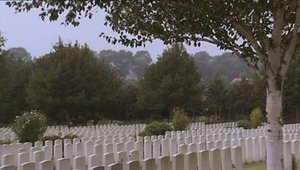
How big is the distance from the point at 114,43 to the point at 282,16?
2.73m

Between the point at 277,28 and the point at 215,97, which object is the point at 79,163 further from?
the point at 215,97

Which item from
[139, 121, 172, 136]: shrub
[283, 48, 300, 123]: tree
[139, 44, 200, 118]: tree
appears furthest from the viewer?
[139, 44, 200, 118]: tree

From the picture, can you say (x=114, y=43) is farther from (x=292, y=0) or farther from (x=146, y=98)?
(x=146, y=98)

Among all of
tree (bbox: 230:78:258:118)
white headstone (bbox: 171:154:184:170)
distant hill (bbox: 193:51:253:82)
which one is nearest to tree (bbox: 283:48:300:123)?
tree (bbox: 230:78:258:118)

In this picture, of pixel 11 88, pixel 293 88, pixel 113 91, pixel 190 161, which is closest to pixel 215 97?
pixel 293 88

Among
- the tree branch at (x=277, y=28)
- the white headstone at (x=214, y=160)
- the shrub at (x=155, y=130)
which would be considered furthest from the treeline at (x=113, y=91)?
the tree branch at (x=277, y=28)

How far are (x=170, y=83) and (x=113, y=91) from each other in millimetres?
4805

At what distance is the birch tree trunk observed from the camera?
270 inches

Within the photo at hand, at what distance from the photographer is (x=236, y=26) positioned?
688 centimetres

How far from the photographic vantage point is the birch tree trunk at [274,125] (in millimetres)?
6848

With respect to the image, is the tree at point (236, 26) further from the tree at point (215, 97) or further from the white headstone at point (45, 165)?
the tree at point (215, 97)

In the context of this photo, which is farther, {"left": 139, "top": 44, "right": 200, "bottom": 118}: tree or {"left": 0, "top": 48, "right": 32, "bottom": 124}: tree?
{"left": 139, "top": 44, "right": 200, "bottom": 118}: tree

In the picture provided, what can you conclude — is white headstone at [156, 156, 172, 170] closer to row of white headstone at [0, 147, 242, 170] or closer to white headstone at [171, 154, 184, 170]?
row of white headstone at [0, 147, 242, 170]

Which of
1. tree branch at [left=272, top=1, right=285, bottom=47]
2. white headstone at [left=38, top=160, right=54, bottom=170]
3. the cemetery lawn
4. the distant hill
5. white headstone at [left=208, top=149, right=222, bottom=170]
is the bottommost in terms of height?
the cemetery lawn
